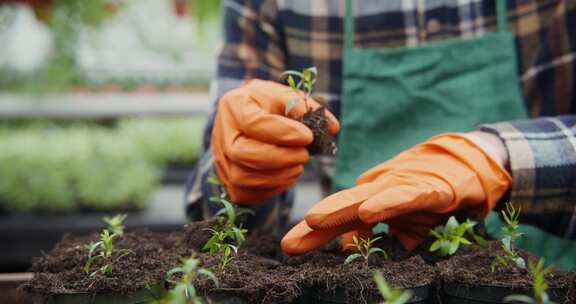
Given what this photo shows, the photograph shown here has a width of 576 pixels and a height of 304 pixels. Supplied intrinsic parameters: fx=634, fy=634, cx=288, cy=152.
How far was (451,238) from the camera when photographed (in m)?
1.05

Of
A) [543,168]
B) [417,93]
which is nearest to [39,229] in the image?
[417,93]

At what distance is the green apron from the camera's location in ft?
5.40

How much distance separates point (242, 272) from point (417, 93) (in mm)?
901

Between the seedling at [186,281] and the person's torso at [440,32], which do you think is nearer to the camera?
the seedling at [186,281]

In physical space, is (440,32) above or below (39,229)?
above

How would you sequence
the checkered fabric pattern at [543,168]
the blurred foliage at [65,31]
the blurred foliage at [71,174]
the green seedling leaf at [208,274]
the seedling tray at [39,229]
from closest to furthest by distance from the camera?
the green seedling leaf at [208,274] → the checkered fabric pattern at [543,168] → the seedling tray at [39,229] → the blurred foliage at [71,174] → the blurred foliage at [65,31]

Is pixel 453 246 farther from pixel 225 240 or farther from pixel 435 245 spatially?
pixel 225 240

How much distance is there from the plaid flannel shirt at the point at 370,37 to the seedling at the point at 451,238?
64 cm

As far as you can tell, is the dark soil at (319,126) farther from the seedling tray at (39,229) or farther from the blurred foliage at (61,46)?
the blurred foliage at (61,46)

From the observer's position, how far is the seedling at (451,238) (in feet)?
3.36

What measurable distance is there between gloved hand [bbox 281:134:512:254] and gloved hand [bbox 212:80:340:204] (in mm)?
151

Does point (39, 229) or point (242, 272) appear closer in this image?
point (242, 272)

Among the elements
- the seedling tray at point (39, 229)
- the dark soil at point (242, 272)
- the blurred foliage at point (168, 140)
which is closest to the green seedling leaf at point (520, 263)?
the dark soil at point (242, 272)

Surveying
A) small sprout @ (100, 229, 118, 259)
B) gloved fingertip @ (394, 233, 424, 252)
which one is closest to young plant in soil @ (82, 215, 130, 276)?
small sprout @ (100, 229, 118, 259)
